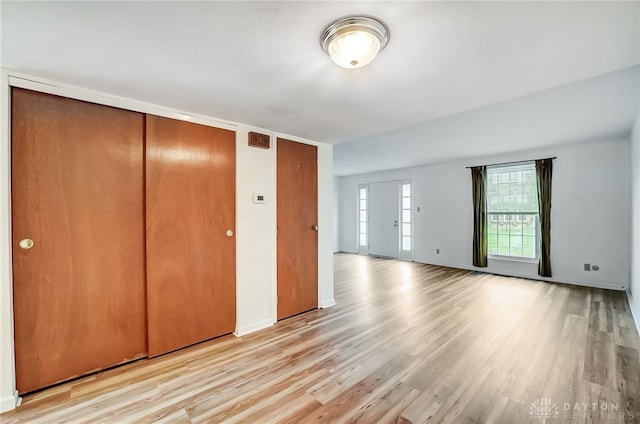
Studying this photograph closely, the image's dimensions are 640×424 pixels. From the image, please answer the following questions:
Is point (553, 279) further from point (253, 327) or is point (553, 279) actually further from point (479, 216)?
point (253, 327)

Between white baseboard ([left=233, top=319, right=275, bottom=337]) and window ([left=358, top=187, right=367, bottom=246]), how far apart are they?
5.30m

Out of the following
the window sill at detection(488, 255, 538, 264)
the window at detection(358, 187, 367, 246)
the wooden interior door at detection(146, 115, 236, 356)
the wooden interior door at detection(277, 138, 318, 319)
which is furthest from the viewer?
the window at detection(358, 187, 367, 246)

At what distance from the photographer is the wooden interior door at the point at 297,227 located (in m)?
3.16

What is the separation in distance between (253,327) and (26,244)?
6.45 ft

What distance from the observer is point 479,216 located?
5.36 metres

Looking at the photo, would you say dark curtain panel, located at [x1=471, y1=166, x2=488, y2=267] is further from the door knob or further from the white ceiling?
the door knob

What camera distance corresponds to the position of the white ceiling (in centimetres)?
122

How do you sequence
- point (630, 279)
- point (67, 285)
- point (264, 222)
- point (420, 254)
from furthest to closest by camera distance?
point (420, 254) < point (630, 279) < point (264, 222) < point (67, 285)

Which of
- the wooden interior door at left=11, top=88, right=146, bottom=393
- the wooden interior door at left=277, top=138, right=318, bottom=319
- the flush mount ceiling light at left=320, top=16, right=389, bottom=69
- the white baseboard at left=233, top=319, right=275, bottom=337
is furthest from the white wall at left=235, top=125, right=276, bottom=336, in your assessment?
the flush mount ceiling light at left=320, top=16, right=389, bottom=69

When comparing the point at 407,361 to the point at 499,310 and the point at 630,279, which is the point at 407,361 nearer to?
the point at 499,310

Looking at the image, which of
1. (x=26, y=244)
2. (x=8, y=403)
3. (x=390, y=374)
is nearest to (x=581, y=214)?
(x=390, y=374)

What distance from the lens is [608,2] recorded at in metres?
1.17

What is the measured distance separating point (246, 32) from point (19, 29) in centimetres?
114

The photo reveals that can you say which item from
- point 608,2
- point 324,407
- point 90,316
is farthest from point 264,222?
point 608,2
